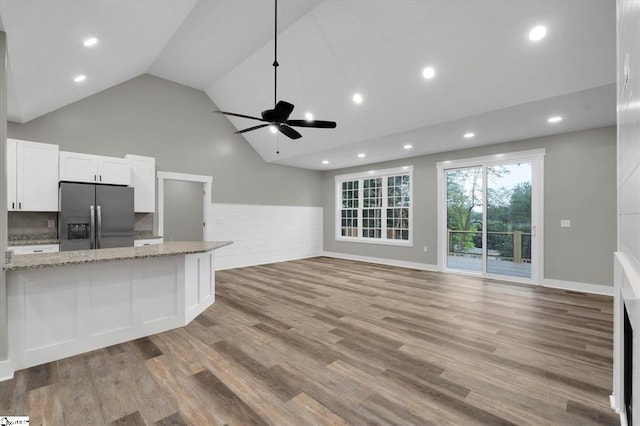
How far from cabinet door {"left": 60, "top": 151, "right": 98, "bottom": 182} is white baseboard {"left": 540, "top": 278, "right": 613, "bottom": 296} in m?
7.77

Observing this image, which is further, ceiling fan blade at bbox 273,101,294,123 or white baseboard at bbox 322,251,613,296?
white baseboard at bbox 322,251,613,296

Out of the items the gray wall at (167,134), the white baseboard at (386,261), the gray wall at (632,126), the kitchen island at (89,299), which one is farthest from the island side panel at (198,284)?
the white baseboard at (386,261)

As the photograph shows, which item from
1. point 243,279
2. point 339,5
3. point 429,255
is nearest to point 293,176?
point 243,279

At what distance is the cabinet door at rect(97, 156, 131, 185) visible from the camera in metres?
4.54

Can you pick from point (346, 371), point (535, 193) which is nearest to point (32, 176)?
point (346, 371)

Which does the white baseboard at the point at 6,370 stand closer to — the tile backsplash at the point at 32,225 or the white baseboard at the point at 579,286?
the tile backsplash at the point at 32,225

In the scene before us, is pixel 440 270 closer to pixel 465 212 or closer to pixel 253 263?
pixel 465 212

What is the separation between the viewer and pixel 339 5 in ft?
11.8

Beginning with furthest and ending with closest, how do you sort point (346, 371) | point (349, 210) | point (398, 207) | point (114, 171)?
point (349, 210) → point (398, 207) → point (114, 171) → point (346, 371)

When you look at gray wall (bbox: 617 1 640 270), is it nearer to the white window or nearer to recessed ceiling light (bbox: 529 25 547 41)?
recessed ceiling light (bbox: 529 25 547 41)

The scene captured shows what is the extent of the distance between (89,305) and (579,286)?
6.83 metres

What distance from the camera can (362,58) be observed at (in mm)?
4109

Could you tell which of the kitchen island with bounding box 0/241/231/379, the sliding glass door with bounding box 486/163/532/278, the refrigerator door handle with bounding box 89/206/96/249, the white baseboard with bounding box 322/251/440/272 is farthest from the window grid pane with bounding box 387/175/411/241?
the refrigerator door handle with bounding box 89/206/96/249

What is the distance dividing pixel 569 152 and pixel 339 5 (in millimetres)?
4537
